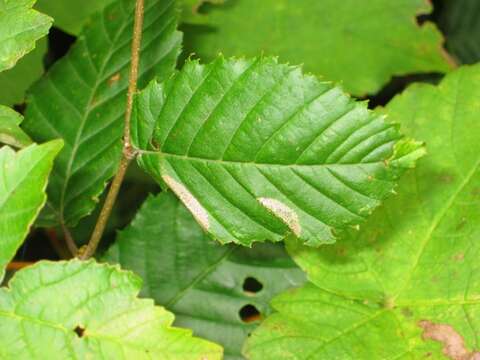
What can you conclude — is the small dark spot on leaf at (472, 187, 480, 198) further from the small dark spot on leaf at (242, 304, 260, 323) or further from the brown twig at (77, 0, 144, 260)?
the brown twig at (77, 0, 144, 260)

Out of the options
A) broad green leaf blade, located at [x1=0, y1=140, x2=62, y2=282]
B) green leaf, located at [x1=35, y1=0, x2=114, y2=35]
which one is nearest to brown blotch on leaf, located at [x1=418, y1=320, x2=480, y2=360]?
broad green leaf blade, located at [x1=0, y1=140, x2=62, y2=282]

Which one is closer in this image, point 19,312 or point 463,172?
point 19,312

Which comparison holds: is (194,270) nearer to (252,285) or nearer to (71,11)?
(252,285)

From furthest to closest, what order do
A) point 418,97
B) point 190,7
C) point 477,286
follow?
1. point 190,7
2. point 418,97
3. point 477,286

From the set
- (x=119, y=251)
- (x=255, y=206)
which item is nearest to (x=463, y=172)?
(x=255, y=206)

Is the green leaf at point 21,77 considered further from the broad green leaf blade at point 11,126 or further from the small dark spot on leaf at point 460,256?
the small dark spot on leaf at point 460,256

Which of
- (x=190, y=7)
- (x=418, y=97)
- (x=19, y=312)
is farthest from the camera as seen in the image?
(x=190, y=7)

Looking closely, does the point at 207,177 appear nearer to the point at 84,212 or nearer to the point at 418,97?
the point at 84,212
